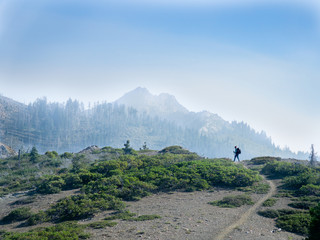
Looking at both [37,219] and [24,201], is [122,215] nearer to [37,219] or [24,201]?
[37,219]

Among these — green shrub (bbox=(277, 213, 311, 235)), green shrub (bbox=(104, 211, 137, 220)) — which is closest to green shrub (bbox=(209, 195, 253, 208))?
green shrub (bbox=(277, 213, 311, 235))

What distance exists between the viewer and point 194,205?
13.9 m

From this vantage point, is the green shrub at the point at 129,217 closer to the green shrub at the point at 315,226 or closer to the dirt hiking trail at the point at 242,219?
the dirt hiking trail at the point at 242,219

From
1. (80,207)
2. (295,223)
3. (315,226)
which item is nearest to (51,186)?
(80,207)

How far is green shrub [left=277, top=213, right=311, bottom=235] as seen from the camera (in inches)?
385

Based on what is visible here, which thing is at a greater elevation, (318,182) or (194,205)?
(318,182)

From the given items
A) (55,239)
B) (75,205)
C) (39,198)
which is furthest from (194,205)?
(39,198)

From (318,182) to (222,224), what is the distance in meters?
11.5

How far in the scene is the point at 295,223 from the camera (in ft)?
33.4

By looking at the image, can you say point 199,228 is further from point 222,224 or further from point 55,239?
point 55,239

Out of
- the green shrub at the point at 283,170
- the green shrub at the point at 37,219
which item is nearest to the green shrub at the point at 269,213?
the green shrub at the point at 37,219

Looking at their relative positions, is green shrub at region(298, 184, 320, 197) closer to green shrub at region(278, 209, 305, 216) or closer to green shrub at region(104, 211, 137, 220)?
green shrub at region(278, 209, 305, 216)

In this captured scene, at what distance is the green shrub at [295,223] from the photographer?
9773 millimetres

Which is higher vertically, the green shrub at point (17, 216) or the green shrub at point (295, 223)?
the green shrub at point (295, 223)
